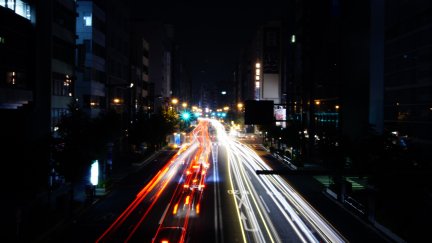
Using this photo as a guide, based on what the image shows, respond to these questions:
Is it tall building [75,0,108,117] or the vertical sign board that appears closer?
the vertical sign board

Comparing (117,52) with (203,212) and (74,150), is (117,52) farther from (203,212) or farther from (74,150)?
(203,212)

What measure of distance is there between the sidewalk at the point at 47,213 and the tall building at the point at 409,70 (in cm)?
3240

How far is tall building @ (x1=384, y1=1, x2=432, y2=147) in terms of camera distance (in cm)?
4758

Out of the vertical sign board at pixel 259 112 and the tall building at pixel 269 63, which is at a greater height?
the tall building at pixel 269 63

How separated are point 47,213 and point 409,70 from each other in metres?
40.5

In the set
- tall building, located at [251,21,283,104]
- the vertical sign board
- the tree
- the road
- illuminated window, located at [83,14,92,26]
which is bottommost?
the road

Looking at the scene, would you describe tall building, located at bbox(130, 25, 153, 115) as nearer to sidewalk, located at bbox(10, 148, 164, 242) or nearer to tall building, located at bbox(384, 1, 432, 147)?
tall building, located at bbox(384, 1, 432, 147)

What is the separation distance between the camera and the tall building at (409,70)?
156 ft

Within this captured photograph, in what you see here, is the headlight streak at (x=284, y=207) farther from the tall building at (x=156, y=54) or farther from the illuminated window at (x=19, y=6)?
the tall building at (x=156, y=54)

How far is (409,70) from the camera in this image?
51344 mm

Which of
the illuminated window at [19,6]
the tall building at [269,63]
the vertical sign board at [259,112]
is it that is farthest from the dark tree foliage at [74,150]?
the tall building at [269,63]

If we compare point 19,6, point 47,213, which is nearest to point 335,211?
point 47,213

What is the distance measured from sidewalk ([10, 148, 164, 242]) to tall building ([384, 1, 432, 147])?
32.4 m

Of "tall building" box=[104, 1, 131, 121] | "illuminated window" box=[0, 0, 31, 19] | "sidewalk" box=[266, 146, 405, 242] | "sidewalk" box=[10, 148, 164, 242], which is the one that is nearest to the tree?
"sidewalk" box=[10, 148, 164, 242]
